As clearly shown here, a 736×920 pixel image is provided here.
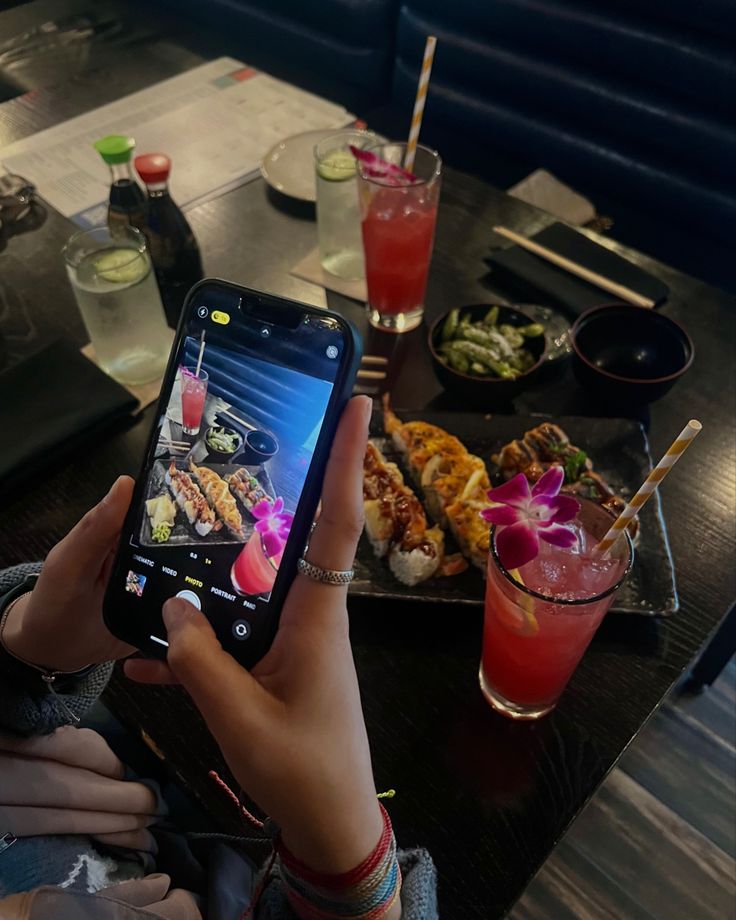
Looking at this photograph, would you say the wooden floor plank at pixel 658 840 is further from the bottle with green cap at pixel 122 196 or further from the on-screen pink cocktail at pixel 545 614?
the bottle with green cap at pixel 122 196

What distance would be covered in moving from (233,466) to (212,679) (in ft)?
0.69

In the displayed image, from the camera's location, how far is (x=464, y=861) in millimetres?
671

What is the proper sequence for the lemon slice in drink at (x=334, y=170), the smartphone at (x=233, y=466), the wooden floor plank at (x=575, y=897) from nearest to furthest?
the smartphone at (x=233, y=466), the lemon slice in drink at (x=334, y=170), the wooden floor plank at (x=575, y=897)

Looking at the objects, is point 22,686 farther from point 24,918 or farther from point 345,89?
point 345,89

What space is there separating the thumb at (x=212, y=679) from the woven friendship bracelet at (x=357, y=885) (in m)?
0.13

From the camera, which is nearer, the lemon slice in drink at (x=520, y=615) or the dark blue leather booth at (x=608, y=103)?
the lemon slice in drink at (x=520, y=615)

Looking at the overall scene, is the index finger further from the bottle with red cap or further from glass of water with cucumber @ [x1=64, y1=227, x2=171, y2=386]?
the bottle with red cap

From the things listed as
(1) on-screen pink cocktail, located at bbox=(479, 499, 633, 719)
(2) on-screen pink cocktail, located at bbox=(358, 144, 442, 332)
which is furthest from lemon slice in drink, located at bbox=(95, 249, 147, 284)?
(1) on-screen pink cocktail, located at bbox=(479, 499, 633, 719)

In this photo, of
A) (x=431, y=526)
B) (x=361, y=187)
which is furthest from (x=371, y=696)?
(x=361, y=187)

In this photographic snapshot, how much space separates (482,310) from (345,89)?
1.44 meters

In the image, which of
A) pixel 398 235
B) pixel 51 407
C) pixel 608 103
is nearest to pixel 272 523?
pixel 51 407

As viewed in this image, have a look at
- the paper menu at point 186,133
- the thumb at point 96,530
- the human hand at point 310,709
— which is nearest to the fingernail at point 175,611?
the human hand at point 310,709

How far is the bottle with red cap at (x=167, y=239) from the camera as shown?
3.58 ft

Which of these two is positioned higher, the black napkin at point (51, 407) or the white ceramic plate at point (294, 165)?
the white ceramic plate at point (294, 165)
